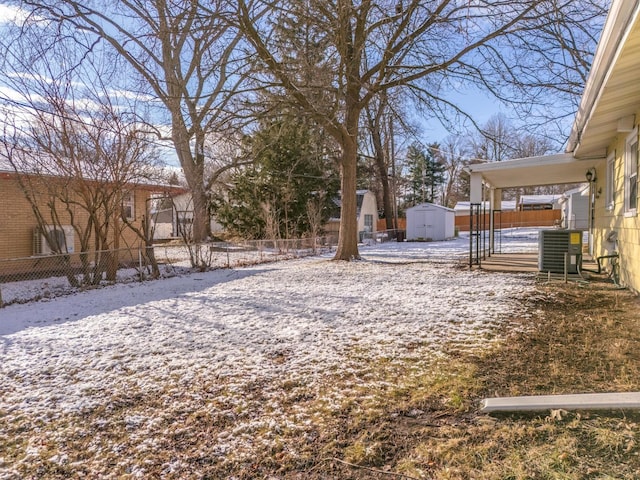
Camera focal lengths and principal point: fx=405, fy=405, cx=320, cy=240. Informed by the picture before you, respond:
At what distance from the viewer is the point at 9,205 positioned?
11.1 meters

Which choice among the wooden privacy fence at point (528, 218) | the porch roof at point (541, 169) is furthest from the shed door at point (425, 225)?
the wooden privacy fence at point (528, 218)

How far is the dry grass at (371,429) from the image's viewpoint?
2.17 m

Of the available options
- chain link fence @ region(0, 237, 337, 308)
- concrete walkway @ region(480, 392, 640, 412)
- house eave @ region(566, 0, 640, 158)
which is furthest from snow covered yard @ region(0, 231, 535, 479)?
house eave @ region(566, 0, 640, 158)

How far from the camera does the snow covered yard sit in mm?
2506

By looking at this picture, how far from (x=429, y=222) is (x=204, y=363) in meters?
24.0

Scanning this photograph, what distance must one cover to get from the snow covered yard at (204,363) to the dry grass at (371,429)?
0.05 feet

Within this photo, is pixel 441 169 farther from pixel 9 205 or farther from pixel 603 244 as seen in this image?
pixel 9 205

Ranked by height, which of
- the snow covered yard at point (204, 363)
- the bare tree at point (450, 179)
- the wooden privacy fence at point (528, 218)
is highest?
the bare tree at point (450, 179)

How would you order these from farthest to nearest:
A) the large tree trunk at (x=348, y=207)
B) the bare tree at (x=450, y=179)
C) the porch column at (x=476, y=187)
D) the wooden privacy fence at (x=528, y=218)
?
the bare tree at (x=450, y=179), the wooden privacy fence at (x=528, y=218), the large tree trunk at (x=348, y=207), the porch column at (x=476, y=187)

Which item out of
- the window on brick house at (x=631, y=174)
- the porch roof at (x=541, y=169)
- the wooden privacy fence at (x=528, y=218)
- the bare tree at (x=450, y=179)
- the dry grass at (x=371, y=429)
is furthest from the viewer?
the bare tree at (x=450, y=179)

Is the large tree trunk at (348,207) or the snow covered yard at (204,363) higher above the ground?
the large tree trunk at (348,207)

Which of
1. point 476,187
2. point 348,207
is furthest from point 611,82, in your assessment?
point 348,207

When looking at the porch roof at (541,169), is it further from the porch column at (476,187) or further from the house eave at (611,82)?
the house eave at (611,82)

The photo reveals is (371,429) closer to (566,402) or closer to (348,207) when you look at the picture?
(566,402)
